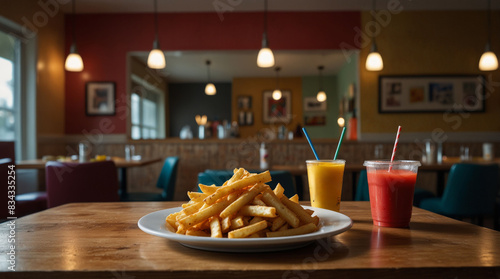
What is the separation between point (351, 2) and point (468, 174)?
2769mm

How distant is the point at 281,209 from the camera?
667 mm

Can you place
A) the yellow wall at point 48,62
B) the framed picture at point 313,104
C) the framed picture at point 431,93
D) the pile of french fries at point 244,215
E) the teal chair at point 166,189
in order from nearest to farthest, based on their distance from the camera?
the pile of french fries at point 244,215 → the teal chair at point 166,189 → the yellow wall at point 48,62 → the framed picture at point 431,93 → the framed picture at point 313,104

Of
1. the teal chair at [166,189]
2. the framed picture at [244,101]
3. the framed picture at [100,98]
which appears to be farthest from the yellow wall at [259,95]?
the teal chair at [166,189]

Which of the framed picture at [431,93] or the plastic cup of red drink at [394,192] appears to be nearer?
the plastic cup of red drink at [394,192]

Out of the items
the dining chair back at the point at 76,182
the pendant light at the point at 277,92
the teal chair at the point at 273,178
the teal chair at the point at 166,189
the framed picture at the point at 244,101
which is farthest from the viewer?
the framed picture at the point at 244,101

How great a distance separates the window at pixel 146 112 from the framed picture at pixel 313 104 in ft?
11.7

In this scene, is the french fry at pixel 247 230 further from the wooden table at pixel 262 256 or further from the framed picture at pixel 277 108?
the framed picture at pixel 277 108

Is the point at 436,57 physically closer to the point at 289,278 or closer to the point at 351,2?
the point at 351,2

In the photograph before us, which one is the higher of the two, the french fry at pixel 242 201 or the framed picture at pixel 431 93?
the framed picture at pixel 431 93

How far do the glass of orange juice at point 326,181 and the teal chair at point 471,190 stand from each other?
2271 mm

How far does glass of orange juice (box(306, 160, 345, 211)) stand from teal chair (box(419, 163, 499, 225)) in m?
2.27

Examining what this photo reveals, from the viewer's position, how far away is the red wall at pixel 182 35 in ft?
16.5

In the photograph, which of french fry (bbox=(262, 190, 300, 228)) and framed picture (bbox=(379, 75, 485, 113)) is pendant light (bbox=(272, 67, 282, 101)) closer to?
framed picture (bbox=(379, 75, 485, 113))

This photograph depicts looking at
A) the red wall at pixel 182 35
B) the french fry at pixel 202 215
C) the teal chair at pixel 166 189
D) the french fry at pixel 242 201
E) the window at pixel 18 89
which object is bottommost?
the teal chair at pixel 166 189
